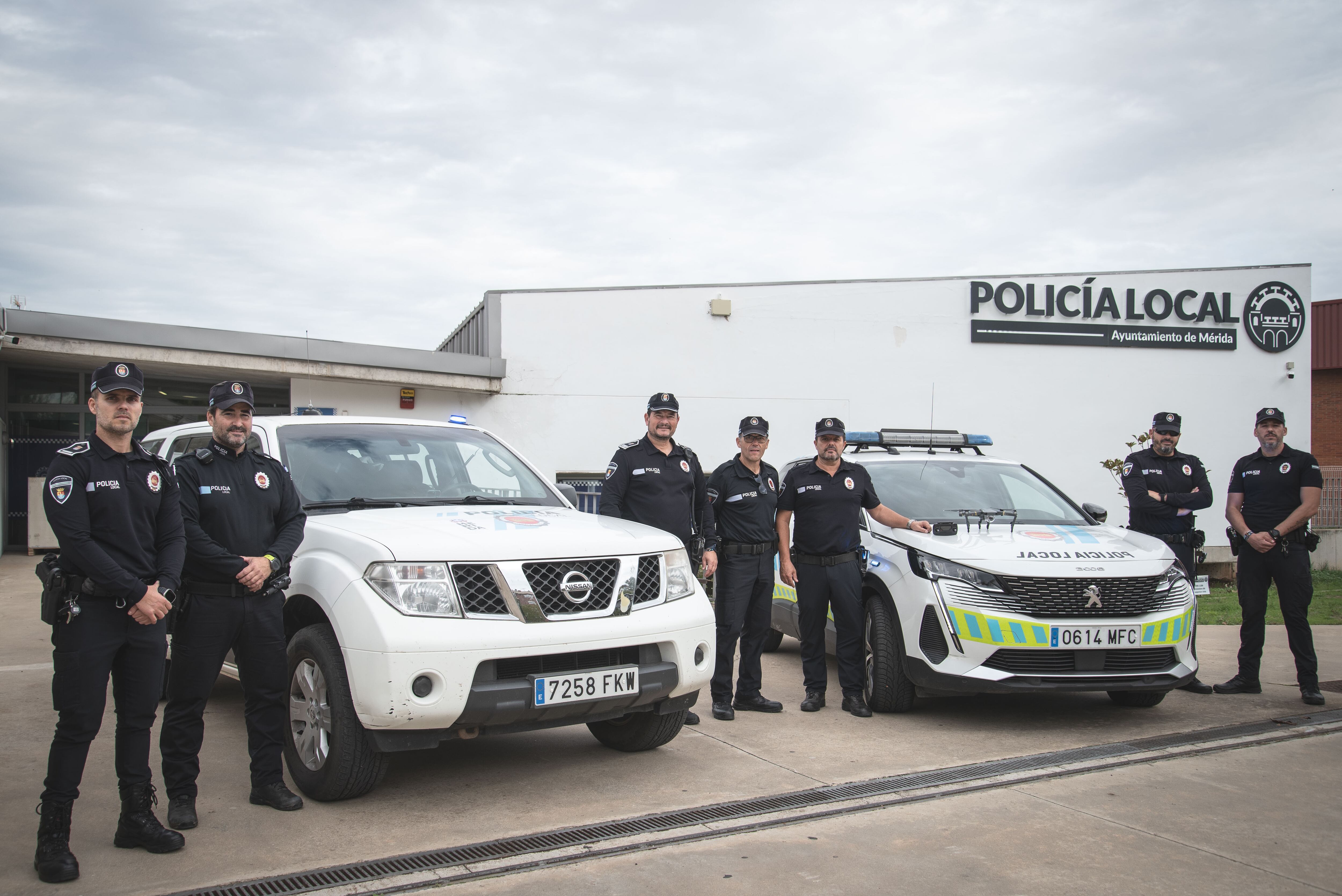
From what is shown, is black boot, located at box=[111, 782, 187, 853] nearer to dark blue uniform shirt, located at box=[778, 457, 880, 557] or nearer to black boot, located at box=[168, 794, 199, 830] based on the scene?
black boot, located at box=[168, 794, 199, 830]

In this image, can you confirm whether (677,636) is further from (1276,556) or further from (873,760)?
(1276,556)

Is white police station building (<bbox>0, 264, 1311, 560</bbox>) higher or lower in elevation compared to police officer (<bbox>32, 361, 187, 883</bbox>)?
higher

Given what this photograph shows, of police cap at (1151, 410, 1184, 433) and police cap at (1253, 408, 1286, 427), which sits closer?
police cap at (1253, 408, 1286, 427)

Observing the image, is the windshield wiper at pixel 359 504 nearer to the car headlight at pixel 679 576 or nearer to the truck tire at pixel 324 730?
the truck tire at pixel 324 730

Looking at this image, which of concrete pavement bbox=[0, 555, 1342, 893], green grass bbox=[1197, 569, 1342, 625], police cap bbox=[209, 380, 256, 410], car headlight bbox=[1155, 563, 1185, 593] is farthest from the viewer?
green grass bbox=[1197, 569, 1342, 625]

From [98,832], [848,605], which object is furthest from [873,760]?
[98,832]

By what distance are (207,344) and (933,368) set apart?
1155cm

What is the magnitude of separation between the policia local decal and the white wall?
108mm

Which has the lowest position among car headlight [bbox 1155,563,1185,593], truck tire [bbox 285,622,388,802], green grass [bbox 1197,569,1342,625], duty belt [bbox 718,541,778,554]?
green grass [bbox 1197,569,1342,625]

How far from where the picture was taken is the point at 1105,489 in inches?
725

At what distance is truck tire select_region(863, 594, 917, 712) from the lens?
6.12 m

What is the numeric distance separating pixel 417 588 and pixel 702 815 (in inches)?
58.9

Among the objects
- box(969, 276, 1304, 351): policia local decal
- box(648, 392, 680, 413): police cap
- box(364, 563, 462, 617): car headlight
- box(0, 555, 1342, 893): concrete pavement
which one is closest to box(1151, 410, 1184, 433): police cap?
box(0, 555, 1342, 893): concrete pavement

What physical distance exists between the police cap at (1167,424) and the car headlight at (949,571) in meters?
2.52
